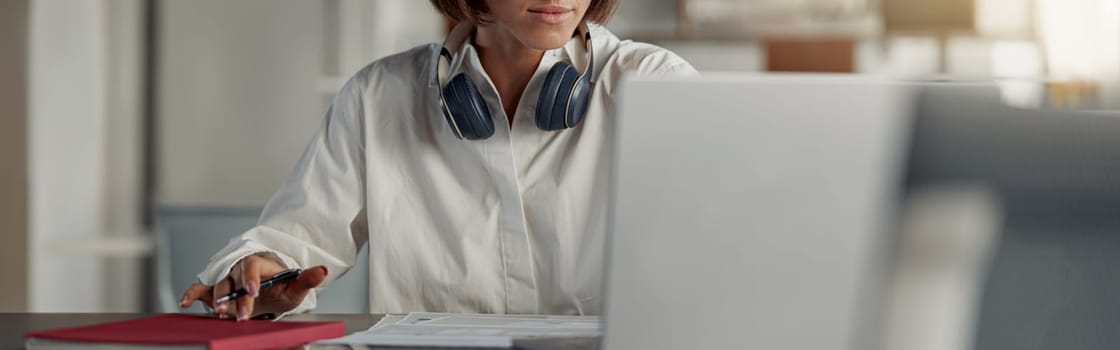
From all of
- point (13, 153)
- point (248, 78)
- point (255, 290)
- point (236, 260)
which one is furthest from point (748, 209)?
point (248, 78)

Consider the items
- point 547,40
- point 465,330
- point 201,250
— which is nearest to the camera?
point 465,330

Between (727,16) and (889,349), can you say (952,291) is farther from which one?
(727,16)

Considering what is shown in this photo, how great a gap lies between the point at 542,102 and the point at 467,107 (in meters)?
0.09

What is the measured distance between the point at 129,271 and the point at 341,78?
953mm

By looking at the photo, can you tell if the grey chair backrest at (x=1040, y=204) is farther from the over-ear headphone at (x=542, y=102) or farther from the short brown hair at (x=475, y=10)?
the short brown hair at (x=475, y=10)

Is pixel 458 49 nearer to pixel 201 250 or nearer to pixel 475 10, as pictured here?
pixel 475 10

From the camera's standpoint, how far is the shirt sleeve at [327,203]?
1.46 meters

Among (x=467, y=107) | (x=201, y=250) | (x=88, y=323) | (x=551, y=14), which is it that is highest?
(x=551, y=14)

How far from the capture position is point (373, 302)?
1547 millimetres

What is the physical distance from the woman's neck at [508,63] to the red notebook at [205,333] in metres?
0.55

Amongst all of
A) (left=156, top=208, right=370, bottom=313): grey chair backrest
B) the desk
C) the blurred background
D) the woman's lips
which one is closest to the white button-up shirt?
the woman's lips

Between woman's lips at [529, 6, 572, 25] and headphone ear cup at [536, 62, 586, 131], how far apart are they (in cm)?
5

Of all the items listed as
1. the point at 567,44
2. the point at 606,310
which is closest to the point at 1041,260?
the point at 606,310

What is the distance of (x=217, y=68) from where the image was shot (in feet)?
12.3
